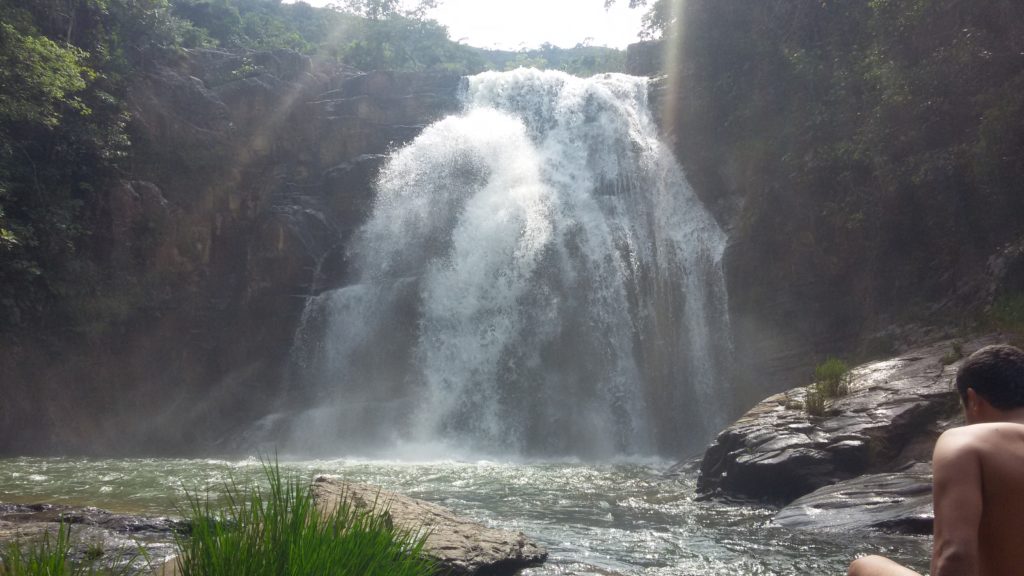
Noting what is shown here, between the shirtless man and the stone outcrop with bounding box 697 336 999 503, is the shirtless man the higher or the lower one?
the higher one

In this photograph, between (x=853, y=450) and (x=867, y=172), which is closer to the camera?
(x=853, y=450)

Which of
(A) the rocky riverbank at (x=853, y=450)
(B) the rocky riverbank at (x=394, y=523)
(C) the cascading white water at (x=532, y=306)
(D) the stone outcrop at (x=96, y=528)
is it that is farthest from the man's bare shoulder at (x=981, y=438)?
(C) the cascading white water at (x=532, y=306)

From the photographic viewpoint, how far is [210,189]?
25469 millimetres

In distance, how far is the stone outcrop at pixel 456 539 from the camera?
6.51m

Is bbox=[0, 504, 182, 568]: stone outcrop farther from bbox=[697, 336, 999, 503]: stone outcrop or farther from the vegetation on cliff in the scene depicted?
the vegetation on cliff

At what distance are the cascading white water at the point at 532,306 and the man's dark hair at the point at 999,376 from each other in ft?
54.7

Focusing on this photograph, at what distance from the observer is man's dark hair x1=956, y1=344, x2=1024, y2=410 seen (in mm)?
2984

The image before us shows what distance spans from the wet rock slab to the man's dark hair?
618cm

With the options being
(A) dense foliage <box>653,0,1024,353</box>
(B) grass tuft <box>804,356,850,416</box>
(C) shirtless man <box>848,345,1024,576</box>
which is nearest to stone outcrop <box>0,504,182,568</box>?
(C) shirtless man <box>848,345,1024,576</box>

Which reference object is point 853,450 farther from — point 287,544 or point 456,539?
point 287,544

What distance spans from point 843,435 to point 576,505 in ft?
13.1

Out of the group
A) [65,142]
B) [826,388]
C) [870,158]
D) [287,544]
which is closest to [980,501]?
[287,544]

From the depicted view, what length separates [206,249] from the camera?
25078mm

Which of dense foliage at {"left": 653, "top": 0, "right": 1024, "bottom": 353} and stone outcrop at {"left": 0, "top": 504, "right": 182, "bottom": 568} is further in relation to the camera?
dense foliage at {"left": 653, "top": 0, "right": 1024, "bottom": 353}
